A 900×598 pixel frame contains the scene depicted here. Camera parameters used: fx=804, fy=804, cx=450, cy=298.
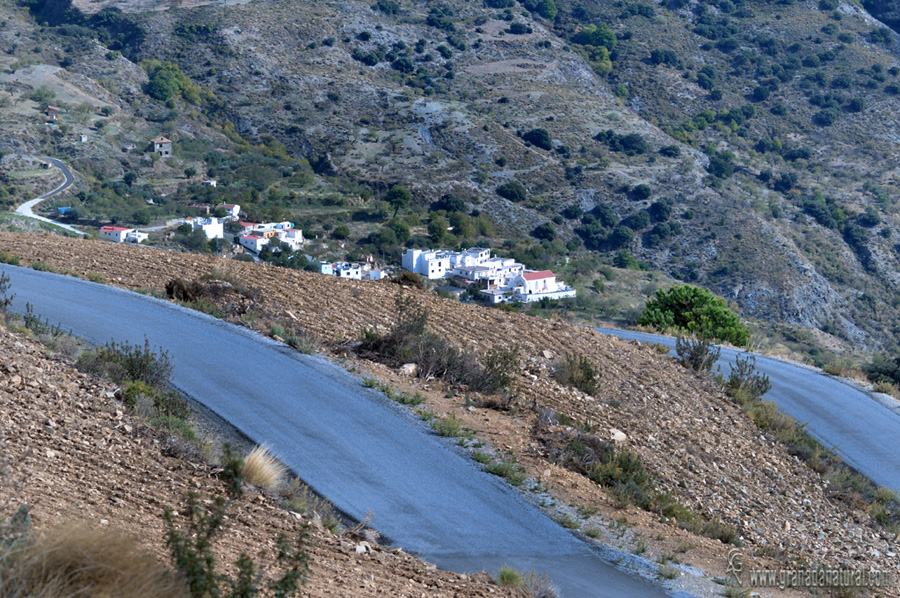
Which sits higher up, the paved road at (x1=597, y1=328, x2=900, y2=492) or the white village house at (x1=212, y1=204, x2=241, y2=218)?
the paved road at (x1=597, y1=328, x2=900, y2=492)

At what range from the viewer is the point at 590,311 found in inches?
1820

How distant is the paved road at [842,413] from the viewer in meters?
13.5

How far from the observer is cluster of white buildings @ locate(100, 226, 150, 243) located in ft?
146

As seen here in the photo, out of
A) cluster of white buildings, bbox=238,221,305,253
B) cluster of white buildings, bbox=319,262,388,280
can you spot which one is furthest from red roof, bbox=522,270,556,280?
cluster of white buildings, bbox=238,221,305,253

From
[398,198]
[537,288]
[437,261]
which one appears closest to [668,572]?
[537,288]

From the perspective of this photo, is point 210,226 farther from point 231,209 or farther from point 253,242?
point 231,209

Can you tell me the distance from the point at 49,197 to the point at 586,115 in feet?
160

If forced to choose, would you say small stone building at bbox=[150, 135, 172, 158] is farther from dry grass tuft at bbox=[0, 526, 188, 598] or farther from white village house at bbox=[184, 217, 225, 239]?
dry grass tuft at bbox=[0, 526, 188, 598]

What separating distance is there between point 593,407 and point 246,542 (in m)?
6.75

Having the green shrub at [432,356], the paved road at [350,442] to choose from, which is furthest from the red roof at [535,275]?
the paved road at [350,442]

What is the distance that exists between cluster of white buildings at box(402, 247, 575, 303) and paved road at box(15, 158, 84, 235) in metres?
20.6

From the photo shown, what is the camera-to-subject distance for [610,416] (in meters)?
11.3

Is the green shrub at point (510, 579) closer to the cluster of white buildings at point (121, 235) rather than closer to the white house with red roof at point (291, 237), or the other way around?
the cluster of white buildings at point (121, 235)

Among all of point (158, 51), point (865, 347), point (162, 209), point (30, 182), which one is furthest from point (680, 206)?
point (158, 51)
